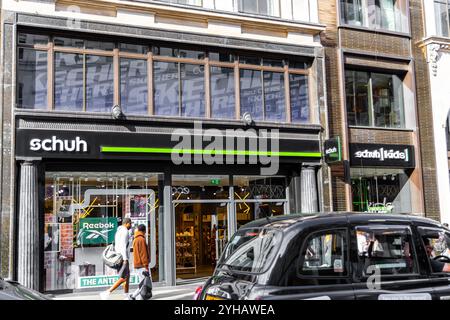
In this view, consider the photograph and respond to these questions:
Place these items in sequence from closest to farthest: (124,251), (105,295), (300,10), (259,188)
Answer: (124,251), (105,295), (259,188), (300,10)

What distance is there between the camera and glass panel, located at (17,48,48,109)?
1245 cm

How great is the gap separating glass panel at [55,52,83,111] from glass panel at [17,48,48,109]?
0.30 metres

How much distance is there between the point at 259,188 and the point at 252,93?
9.07 feet

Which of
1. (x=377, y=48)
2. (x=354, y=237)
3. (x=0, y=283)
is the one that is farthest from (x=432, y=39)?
(x=0, y=283)

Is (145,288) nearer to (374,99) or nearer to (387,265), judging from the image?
(387,265)

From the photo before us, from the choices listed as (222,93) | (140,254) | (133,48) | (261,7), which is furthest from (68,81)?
(261,7)

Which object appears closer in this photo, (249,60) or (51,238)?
(51,238)

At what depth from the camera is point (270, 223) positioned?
567 cm

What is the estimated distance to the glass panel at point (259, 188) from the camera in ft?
48.5

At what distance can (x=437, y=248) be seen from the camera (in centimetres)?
579

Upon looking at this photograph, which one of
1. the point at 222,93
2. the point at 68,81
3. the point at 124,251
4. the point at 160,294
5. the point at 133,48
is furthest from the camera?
the point at 222,93

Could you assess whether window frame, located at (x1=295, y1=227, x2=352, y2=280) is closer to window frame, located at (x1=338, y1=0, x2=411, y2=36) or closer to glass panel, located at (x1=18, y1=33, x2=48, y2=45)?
glass panel, located at (x1=18, y1=33, x2=48, y2=45)

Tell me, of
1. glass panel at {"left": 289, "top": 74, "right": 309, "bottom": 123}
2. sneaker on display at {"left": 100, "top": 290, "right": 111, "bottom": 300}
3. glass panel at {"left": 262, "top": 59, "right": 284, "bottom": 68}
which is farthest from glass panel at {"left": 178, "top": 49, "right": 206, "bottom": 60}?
sneaker on display at {"left": 100, "top": 290, "right": 111, "bottom": 300}
